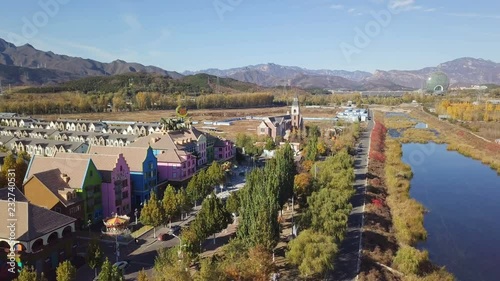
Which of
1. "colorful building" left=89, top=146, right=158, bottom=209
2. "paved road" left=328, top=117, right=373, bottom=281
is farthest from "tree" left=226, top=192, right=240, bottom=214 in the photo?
"colorful building" left=89, top=146, right=158, bottom=209

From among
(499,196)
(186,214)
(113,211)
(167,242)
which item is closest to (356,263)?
(167,242)

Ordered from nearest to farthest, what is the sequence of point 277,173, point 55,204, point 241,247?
point 241,247 → point 55,204 → point 277,173

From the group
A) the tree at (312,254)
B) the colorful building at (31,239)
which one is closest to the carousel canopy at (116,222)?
the colorful building at (31,239)

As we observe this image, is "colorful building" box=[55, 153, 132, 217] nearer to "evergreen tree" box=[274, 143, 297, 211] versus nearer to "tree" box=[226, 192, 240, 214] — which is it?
"tree" box=[226, 192, 240, 214]

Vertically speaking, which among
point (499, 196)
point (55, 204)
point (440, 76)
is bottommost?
point (499, 196)

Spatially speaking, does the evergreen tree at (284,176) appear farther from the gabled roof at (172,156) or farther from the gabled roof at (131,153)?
the gabled roof at (131,153)

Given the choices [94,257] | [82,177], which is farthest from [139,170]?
[94,257]

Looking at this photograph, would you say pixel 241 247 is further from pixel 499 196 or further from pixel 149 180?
pixel 499 196
